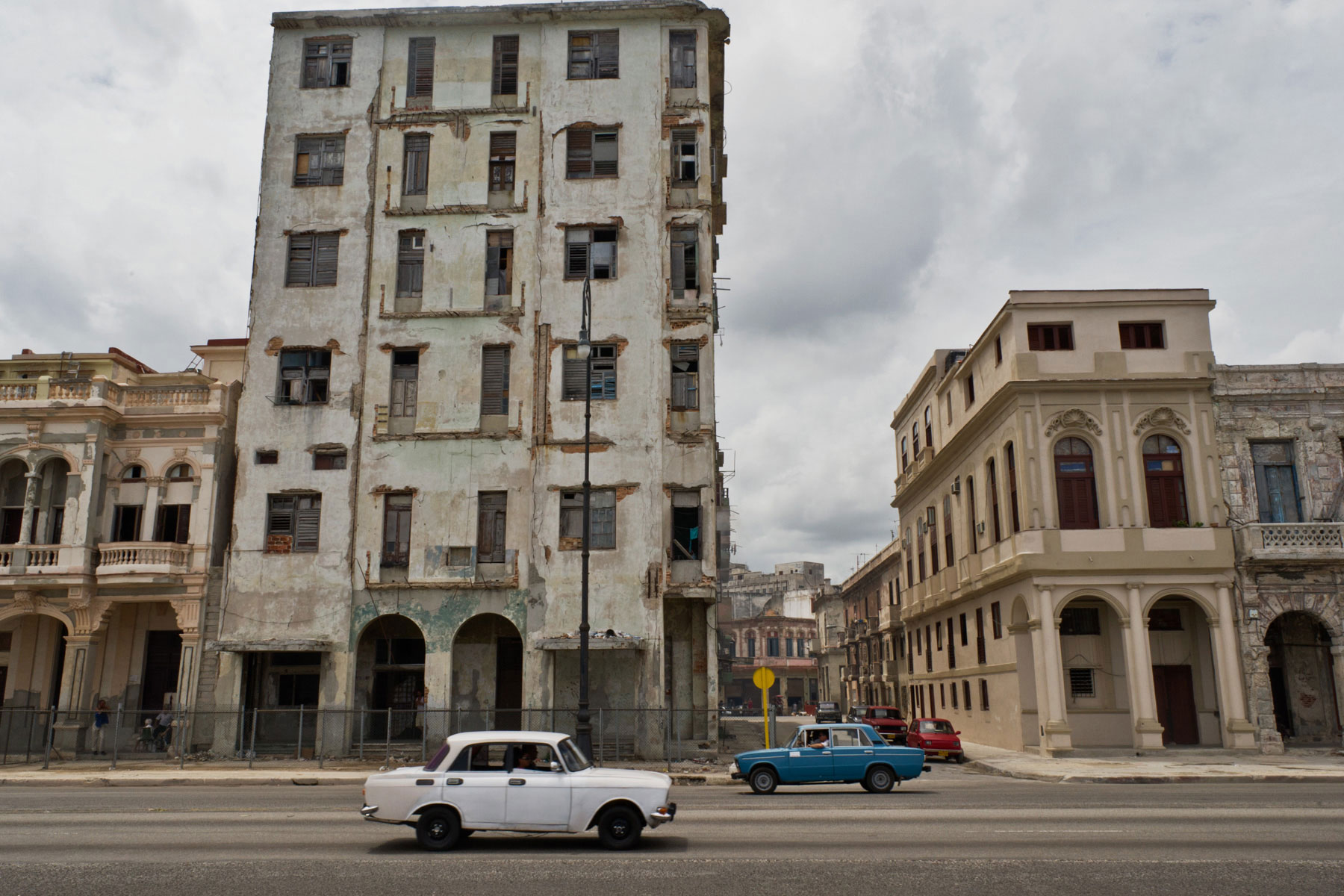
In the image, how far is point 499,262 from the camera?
3481 centimetres

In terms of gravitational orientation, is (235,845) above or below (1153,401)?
below

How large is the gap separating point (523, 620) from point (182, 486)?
42.3 feet

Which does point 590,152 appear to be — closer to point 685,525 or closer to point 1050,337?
point 685,525

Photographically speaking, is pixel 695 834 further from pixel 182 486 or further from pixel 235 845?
pixel 182 486

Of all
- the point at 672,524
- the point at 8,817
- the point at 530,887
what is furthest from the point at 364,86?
the point at 530,887

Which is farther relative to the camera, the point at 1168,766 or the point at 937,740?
the point at 937,740

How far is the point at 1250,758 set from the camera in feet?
93.8

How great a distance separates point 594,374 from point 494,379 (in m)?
3.39

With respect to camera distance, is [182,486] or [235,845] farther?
[182,486]

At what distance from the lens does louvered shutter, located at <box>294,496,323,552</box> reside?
108 feet

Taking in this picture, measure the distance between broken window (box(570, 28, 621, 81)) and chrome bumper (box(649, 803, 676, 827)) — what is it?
2915 cm

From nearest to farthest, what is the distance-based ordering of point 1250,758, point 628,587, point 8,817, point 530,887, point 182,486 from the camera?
point 530,887, point 8,817, point 1250,758, point 628,587, point 182,486

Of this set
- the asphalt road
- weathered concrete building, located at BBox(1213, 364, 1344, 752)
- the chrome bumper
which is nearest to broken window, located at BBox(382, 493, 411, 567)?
the asphalt road

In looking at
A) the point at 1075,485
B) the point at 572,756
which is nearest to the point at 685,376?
the point at 1075,485
